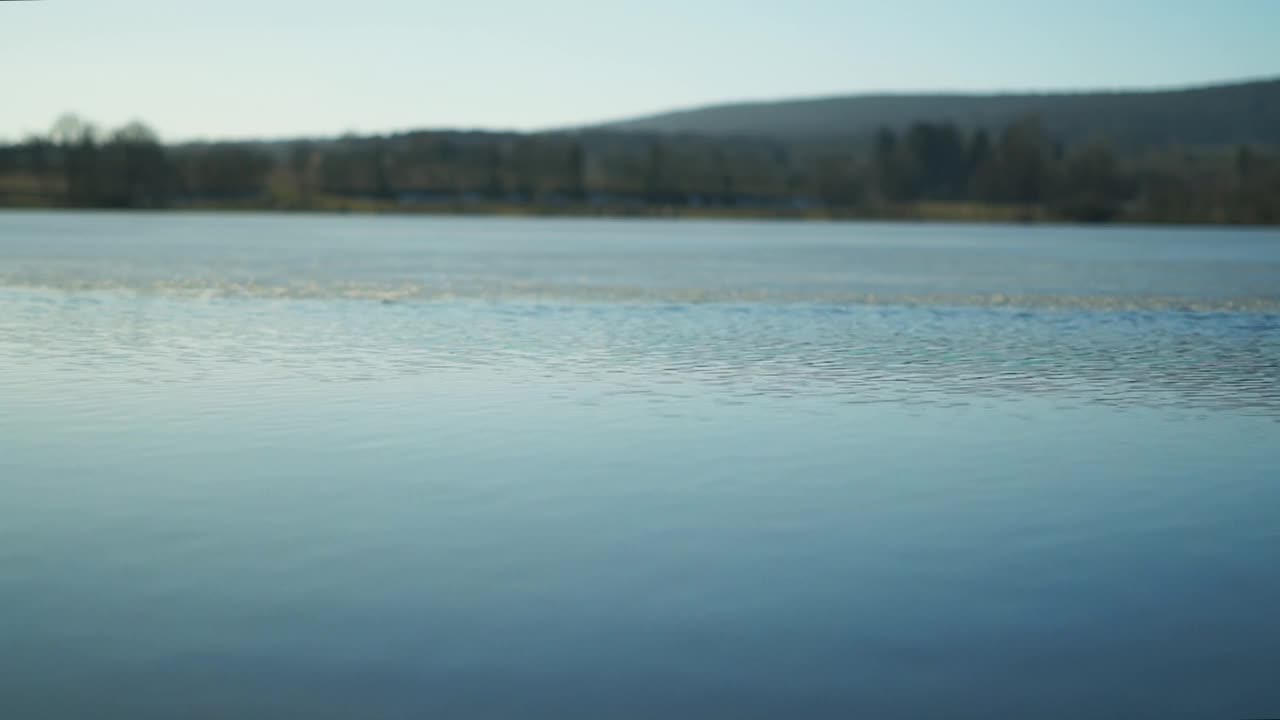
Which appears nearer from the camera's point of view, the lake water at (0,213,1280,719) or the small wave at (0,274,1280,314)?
the lake water at (0,213,1280,719)

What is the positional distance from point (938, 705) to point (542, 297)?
31568mm

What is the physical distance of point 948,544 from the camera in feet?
38.3

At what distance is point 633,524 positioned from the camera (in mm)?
12281

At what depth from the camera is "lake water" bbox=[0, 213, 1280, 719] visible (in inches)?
329

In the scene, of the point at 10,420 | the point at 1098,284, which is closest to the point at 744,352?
the point at 10,420

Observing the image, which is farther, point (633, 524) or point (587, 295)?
point (587, 295)

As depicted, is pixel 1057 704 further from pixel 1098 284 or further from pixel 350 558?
pixel 1098 284

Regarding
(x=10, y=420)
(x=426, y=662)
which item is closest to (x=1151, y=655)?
(x=426, y=662)

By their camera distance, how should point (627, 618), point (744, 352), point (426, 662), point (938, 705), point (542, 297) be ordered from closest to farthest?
point (938, 705), point (426, 662), point (627, 618), point (744, 352), point (542, 297)

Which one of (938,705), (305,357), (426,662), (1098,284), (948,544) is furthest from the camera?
(1098,284)

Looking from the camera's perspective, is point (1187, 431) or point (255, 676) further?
point (1187, 431)

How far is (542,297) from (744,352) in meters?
14.2

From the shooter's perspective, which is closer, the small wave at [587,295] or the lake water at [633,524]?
the lake water at [633,524]

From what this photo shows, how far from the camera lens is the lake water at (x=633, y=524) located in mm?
8352
